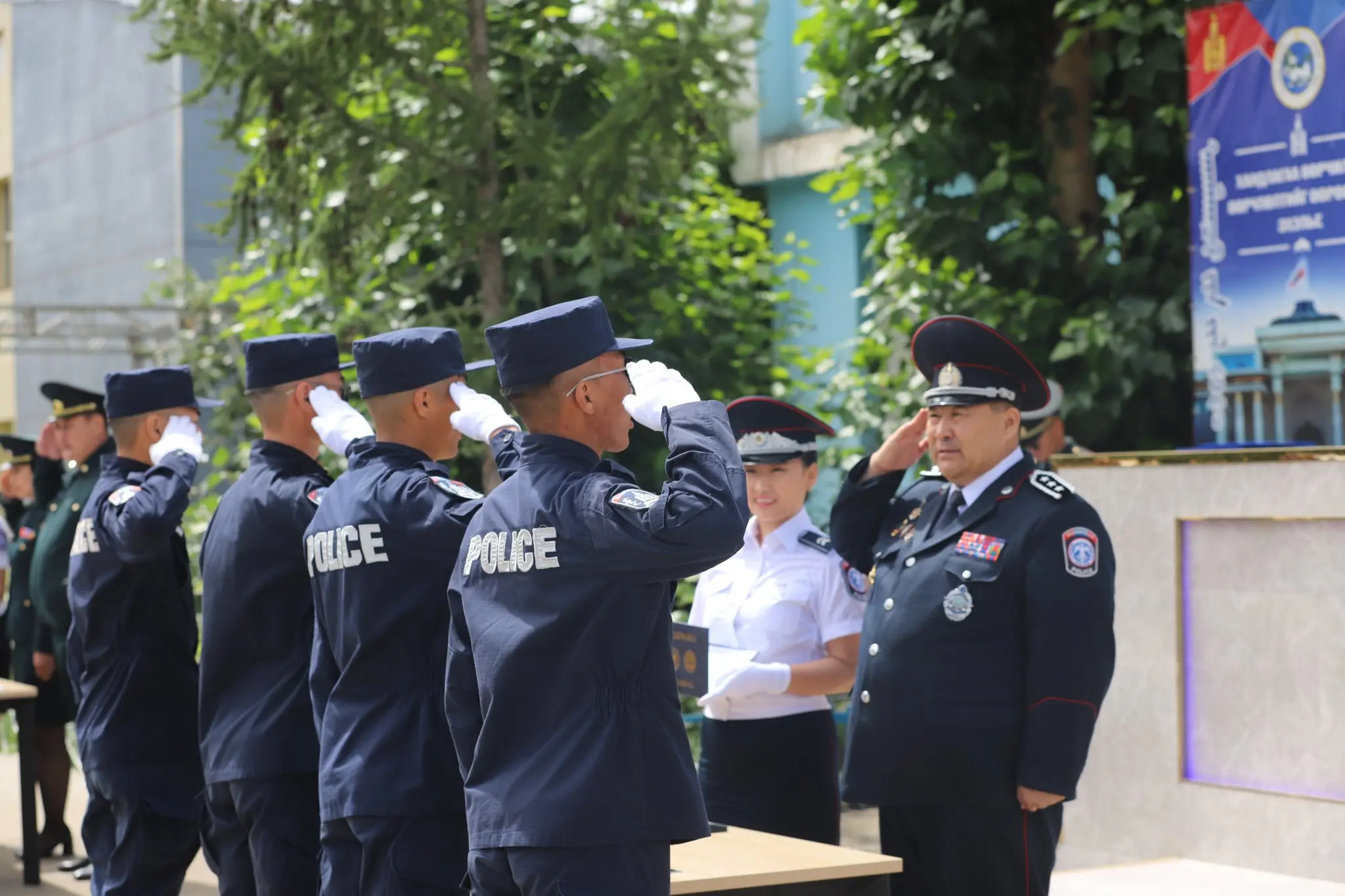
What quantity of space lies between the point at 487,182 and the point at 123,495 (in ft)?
11.6

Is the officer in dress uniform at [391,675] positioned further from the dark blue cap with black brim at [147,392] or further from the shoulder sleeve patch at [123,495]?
the dark blue cap with black brim at [147,392]

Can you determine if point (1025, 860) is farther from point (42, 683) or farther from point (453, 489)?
point (42, 683)

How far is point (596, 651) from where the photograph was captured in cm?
277

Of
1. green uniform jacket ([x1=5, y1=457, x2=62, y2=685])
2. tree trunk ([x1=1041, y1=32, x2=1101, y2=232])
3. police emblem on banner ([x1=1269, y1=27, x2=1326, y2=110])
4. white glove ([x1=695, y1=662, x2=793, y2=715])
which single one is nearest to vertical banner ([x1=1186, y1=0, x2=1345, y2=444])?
police emblem on banner ([x1=1269, y1=27, x2=1326, y2=110])

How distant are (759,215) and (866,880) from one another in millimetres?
7215

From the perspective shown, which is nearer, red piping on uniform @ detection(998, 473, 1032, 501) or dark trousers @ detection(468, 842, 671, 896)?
dark trousers @ detection(468, 842, 671, 896)

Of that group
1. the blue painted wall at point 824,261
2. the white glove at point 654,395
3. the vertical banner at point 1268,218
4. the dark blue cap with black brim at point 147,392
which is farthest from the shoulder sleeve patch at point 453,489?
the blue painted wall at point 824,261

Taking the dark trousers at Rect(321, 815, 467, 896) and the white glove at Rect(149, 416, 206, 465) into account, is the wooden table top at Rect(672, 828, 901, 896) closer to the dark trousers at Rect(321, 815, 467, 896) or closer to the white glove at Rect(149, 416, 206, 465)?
the dark trousers at Rect(321, 815, 467, 896)

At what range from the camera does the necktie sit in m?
4.02

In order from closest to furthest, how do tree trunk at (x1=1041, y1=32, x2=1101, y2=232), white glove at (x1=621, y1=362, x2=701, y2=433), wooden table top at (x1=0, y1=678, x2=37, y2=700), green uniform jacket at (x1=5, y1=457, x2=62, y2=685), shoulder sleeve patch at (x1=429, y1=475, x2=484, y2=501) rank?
white glove at (x1=621, y1=362, x2=701, y2=433) → shoulder sleeve patch at (x1=429, y1=475, x2=484, y2=501) → wooden table top at (x1=0, y1=678, x2=37, y2=700) → green uniform jacket at (x1=5, y1=457, x2=62, y2=685) → tree trunk at (x1=1041, y1=32, x2=1101, y2=232)

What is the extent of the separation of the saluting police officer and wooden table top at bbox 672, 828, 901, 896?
101 cm

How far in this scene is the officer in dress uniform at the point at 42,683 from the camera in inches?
287

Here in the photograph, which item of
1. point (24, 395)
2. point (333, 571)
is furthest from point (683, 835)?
point (24, 395)

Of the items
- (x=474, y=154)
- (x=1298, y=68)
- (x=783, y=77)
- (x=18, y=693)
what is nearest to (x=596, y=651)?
(x=18, y=693)
